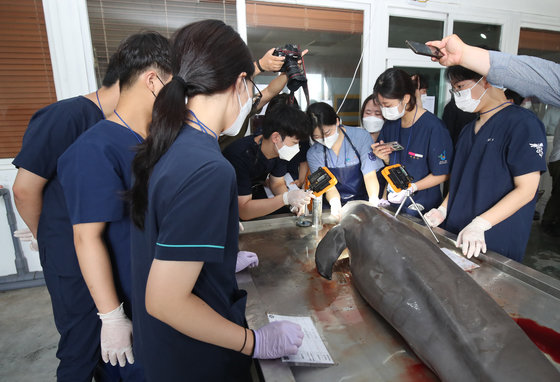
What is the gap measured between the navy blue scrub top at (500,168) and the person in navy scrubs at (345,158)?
2.11ft

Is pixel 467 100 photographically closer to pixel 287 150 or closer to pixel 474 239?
pixel 474 239

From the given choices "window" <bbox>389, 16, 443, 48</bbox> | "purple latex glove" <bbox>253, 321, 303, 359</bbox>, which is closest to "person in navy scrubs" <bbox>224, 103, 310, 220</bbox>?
"purple latex glove" <bbox>253, 321, 303, 359</bbox>

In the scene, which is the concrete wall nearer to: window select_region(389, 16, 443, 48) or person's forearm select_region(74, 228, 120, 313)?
window select_region(389, 16, 443, 48)

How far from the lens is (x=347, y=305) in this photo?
3.81 feet

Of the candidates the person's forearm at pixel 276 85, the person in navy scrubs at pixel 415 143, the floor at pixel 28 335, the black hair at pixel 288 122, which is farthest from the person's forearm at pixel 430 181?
the floor at pixel 28 335

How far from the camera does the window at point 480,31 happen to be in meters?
4.08

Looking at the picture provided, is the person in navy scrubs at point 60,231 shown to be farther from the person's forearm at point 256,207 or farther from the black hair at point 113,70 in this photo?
the person's forearm at point 256,207

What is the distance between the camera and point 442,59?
4.28 feet

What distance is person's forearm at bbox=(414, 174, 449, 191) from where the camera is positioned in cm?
211

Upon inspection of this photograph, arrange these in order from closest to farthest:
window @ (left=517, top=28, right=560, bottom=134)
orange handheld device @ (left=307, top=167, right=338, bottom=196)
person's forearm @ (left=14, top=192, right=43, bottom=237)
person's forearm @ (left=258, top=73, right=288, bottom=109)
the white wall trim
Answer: person's forearm @ (left=14, top=192, right=43, bottom=237)
orange handheld device @ (left=307, top=167, right=338, bottom=196)
person's forearm @ (left=258, top=73, right=288, bottom=109)
the white wall trim
window @ (left=517, top=28, right=560, bottom=134)

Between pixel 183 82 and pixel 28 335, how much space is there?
273 cm

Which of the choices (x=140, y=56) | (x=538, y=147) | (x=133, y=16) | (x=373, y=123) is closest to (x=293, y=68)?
(x=373, y=123)

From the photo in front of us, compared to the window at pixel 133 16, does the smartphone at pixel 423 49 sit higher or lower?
lower

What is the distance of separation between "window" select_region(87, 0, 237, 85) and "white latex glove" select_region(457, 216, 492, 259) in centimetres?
291
